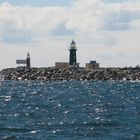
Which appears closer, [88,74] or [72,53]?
[88,74]

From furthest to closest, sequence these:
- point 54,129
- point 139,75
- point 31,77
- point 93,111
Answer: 1. point 31,77
2. point 139,75
3. point 93,111
4. point 54,129

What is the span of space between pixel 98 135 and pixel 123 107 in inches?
842

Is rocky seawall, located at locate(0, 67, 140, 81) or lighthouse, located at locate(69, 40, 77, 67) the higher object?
lighthouse, located at locate(69, 40, 77, 67)

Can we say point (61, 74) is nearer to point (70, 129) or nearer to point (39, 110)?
point (39, 110)

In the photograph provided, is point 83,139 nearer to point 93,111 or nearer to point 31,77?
point 93,111

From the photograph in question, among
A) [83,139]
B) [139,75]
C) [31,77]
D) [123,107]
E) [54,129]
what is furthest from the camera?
[31,77]

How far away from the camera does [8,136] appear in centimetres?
3922

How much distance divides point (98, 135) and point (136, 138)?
258 centimetres

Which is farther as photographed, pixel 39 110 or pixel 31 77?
pixel 31 77

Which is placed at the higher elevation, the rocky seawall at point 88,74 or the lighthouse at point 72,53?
the lighthouse at point 72,53

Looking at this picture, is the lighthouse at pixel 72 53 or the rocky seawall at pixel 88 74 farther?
the lighthouse at pixel 72 53

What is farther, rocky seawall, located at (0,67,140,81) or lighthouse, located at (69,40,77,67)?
lighthouse, located at (69,40,77,67)

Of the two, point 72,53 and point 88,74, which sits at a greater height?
point 72,53

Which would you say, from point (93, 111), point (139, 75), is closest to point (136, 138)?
point (93, 111)
